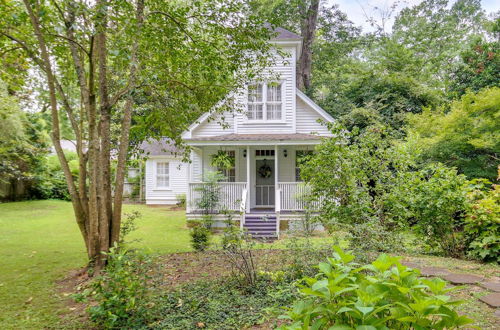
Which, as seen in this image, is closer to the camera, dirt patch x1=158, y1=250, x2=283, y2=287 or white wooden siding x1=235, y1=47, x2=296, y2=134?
dirt patch x1=158, y1=250, x2=283, y2=287

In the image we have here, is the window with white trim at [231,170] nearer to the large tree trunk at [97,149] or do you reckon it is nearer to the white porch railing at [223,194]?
the white porch railing at [223,194]

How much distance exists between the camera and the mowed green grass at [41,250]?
4.23 metres

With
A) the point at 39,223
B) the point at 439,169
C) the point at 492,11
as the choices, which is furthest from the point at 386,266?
the point at 492,11

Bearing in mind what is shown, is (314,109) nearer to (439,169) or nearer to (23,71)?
(439,169)

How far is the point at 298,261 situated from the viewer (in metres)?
4.30

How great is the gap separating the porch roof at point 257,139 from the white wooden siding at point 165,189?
7806 millimetres

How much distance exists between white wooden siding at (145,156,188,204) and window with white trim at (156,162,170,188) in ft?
0.60

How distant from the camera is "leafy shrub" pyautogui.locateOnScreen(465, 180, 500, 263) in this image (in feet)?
17.5

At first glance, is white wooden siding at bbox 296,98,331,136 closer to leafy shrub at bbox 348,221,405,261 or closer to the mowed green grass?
the mowed green grass

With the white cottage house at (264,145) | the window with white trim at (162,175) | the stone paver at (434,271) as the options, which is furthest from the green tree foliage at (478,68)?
the window with white trim at (162,175)

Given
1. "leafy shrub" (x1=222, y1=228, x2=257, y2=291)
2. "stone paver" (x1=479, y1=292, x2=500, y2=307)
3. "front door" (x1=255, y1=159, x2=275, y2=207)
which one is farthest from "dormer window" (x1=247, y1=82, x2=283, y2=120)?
"stone paver" (x1=479, y1=292, x2=500, y2=307)

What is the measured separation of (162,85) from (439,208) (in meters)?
5.85

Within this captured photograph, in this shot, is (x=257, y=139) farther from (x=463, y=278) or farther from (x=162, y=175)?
(x=162, y=175)

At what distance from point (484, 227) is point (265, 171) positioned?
8.32 metres
